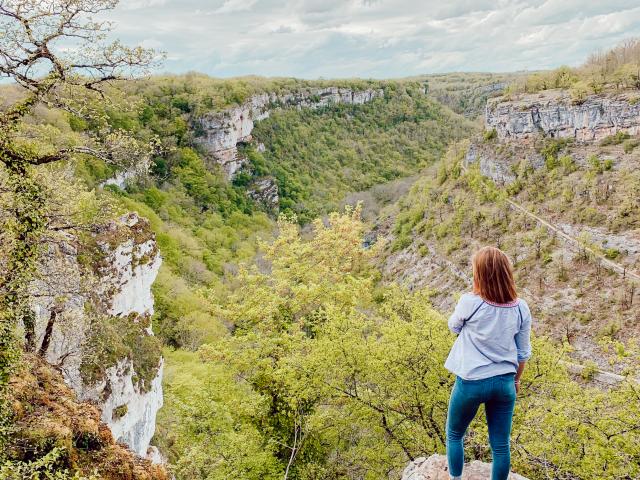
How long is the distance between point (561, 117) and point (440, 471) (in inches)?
1597

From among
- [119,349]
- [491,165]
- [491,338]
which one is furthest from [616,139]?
[491,338]

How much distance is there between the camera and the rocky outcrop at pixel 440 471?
576 centimetres

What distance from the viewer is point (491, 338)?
14.4ft

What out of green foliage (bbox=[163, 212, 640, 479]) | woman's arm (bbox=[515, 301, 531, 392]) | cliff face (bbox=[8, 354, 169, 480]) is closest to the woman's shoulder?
woman's arm (bbox=[515, 301, 531, 392])

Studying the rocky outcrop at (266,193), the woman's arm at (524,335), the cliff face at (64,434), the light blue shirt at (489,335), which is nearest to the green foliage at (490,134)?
the rocky outcrop at (266,193)

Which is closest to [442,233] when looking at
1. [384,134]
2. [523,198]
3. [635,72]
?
[523,198]

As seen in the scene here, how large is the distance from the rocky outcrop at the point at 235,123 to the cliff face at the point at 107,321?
61.5 m

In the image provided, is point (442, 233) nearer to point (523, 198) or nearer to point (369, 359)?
→ point (523, 198)

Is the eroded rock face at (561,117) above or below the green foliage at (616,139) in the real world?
above

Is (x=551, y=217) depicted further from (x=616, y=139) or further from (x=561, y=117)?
(x=561, y=117)

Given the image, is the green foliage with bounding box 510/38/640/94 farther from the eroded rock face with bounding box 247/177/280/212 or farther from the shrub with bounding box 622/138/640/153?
the eroded rock face with bounding box 247/177/280/212

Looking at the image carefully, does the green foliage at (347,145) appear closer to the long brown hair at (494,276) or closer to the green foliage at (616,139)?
the green foliage at (616,139)

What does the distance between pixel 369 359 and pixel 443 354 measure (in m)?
1.61

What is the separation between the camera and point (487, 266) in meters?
4.40
